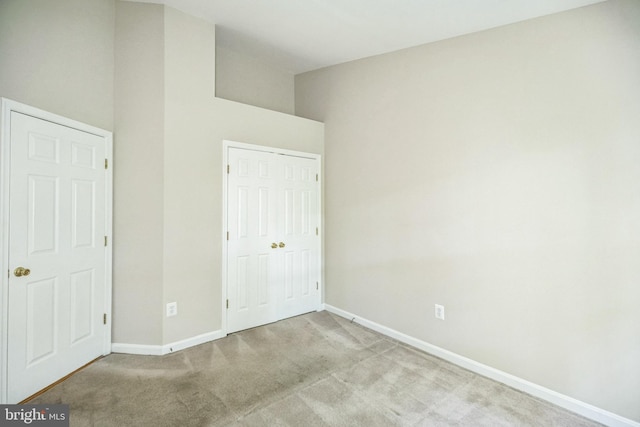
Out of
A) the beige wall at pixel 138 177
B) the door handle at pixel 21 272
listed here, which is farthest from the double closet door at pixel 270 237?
the door handle at pixel 21 272

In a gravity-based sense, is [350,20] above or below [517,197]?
above

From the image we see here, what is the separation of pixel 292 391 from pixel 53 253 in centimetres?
210

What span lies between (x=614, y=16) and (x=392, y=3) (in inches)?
58.4

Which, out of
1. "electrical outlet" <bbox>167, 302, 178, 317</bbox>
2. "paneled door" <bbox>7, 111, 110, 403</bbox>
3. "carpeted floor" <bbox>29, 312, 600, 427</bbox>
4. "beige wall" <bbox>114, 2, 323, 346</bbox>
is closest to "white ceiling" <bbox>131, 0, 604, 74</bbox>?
"beige wall" <bbox>114, 2, 323, 346</bbox>

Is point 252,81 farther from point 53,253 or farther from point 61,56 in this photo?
point 53,253

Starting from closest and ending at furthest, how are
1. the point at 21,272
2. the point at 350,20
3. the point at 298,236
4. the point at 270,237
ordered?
1. the point at 21,272
2. the point at 350,20
3. the point at 270,237
4. the point at 298,236

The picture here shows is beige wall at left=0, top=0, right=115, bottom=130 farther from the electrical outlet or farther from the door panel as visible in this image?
the electrical outlet

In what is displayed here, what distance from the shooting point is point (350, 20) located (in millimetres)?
2664

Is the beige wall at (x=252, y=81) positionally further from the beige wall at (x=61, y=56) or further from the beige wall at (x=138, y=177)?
the beige wall at (x=61, y=56)

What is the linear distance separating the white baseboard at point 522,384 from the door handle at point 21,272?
10.2 feet

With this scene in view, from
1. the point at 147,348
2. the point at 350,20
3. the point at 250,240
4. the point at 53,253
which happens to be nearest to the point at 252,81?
the point at 350,20

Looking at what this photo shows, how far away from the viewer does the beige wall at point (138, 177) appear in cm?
268

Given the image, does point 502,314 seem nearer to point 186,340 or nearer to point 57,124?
point 186,340

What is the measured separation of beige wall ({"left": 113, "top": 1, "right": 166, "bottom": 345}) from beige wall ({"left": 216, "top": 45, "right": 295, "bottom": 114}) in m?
0.95
